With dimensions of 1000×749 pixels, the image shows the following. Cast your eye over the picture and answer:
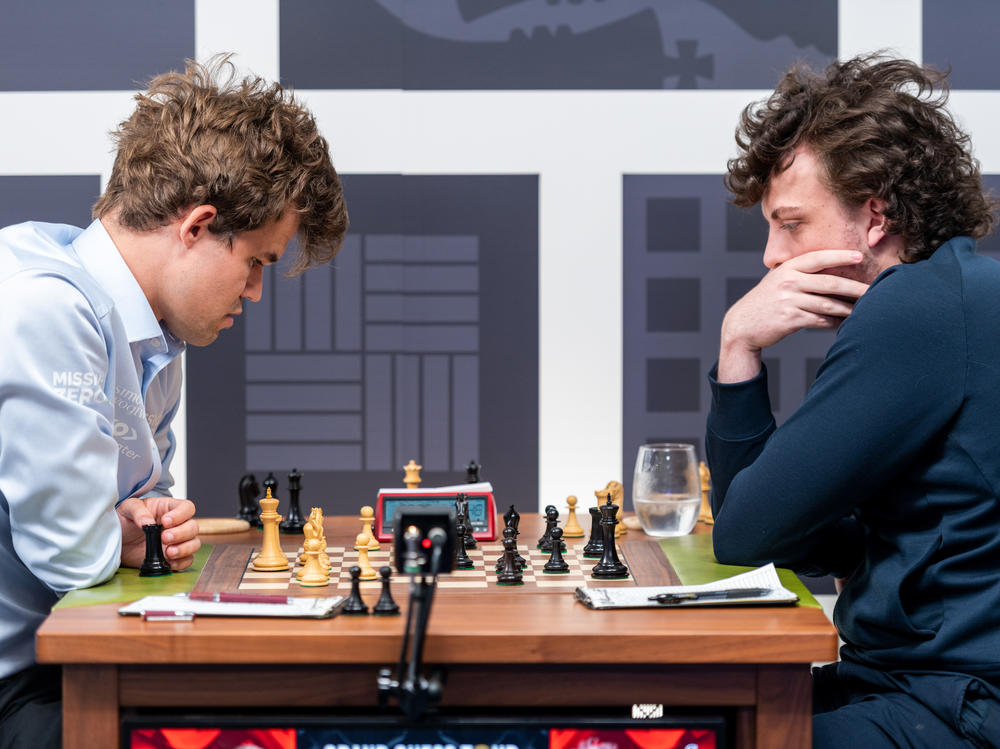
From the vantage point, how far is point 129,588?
5.41ft

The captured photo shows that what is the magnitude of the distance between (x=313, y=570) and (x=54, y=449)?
0.44 m

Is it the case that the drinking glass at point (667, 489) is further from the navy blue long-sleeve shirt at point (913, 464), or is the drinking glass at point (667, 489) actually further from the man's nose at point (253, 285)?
the man's nose at point (253, 285)

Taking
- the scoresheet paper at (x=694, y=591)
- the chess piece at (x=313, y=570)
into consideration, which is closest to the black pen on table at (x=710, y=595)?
the scoresheet paper at (x=694, y=591)

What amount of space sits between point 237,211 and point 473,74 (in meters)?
1.48

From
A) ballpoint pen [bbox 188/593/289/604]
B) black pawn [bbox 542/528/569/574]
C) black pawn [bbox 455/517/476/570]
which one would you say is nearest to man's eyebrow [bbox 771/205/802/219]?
black pawn [bbox 542/528/569/574]

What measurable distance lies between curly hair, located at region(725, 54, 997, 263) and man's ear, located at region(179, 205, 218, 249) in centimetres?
104

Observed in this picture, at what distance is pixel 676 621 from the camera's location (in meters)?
1.45

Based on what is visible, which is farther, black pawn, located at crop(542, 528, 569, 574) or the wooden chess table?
black pawn, located at crop(542, 528, 569, 574)

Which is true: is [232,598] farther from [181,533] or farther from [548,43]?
[548,43]

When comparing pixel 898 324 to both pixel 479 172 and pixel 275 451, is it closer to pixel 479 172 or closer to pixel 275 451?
pixel 479 172

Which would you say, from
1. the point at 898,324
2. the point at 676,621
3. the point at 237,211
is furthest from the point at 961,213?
the point at 237,211

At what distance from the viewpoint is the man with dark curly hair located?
62.3 inches

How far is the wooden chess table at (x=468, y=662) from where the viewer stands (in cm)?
138

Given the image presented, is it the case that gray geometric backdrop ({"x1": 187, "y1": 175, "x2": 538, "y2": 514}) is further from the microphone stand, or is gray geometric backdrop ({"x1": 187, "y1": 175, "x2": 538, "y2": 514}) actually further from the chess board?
the microphone stand
